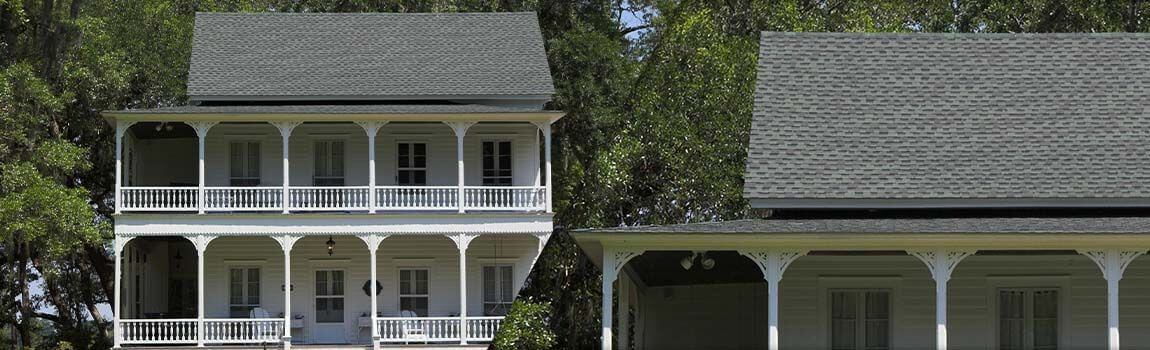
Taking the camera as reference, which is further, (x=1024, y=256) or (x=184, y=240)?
(x=184, y=240)

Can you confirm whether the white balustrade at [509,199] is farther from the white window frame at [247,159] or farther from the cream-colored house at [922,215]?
the cream-colored house at [922,215]

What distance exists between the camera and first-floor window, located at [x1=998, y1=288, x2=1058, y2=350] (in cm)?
3341

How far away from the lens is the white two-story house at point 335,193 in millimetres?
41531

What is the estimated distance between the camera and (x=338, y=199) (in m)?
41.7

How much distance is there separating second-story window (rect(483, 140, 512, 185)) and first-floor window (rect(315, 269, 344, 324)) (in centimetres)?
340

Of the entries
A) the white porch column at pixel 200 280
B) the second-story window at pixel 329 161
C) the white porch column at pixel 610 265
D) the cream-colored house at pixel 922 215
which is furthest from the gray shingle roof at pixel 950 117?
the white porch column at pixel 200 280

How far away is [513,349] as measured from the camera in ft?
139

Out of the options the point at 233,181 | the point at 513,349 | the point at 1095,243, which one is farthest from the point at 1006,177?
the point at 233,181

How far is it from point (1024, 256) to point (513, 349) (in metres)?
12.1

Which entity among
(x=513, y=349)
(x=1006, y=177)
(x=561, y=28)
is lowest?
(x=513, y=349)

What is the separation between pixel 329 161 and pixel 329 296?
2.62 metres

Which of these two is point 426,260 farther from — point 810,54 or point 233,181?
point 810,54

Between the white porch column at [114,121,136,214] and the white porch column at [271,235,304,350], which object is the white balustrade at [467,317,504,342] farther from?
the white porch column at [114,121,136,214]

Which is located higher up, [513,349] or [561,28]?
[561,28]
